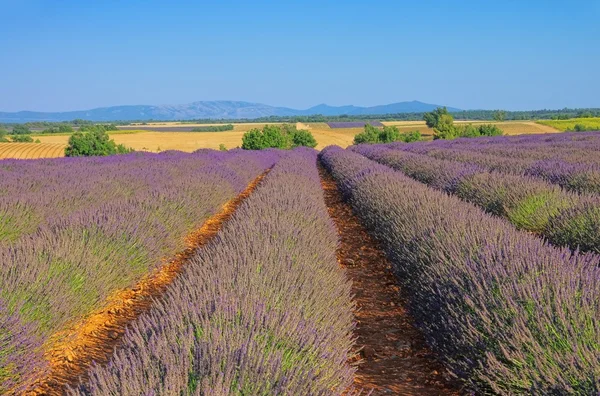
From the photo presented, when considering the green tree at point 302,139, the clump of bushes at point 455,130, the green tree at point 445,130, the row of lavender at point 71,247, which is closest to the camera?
the row of lavender at point 71,247

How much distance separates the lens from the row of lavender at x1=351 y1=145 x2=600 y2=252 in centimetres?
478

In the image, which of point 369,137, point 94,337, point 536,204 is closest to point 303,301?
point 94,337

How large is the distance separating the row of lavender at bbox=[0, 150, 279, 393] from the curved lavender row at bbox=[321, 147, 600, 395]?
7.21 ft

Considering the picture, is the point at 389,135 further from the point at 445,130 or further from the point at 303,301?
the point at 303,301

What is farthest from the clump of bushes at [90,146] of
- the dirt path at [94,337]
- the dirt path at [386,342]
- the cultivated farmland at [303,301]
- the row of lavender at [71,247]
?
the dirt path at [386,342]

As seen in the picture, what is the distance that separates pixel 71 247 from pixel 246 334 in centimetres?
242

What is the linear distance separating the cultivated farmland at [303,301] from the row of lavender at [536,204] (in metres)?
0.03

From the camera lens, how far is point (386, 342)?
3.71 m

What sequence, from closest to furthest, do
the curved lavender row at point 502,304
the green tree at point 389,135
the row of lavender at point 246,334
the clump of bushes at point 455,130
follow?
the row of lavender at point 246,334
the curved lavender row at point 502,304
the clump of bushes at point 455,130
the green tree at point 389,135

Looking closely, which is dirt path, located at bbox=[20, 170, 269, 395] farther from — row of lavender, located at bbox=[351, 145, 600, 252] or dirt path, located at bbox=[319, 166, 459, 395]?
row of lavender, located at bbox=[351, 145, 600, 252]

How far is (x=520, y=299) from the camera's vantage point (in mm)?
2516

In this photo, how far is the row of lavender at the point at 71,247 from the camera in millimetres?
2875

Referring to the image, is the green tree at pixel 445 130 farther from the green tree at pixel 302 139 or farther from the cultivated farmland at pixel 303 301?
the cultivated farmland at pixel 303 301

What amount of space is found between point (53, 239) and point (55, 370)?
1178mm
